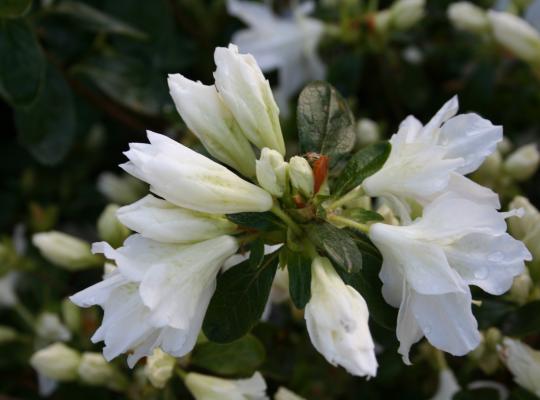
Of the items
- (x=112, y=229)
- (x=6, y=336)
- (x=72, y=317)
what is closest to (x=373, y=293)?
(x=112, y=229)

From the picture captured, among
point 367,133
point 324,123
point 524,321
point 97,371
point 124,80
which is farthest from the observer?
point 124,80

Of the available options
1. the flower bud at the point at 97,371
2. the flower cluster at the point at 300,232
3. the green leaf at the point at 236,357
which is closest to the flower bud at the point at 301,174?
the flower cluster at the point at 300,232

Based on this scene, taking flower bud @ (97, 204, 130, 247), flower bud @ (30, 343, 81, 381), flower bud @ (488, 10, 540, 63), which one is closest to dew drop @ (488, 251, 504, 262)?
flower bud @ (97, 204, 130, 247)

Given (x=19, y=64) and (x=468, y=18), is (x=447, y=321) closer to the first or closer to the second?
(x=19, y=64)

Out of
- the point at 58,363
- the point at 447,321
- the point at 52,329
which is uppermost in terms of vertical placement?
the point at 447,321

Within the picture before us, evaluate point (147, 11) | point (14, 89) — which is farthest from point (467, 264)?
point (147, 11)

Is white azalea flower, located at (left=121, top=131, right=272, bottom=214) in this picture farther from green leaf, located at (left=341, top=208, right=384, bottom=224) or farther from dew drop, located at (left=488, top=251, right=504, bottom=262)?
dew drop, located at (left=488, top=251, right=504, bottom=262)

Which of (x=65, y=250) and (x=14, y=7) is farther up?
(x=14, y=7)
